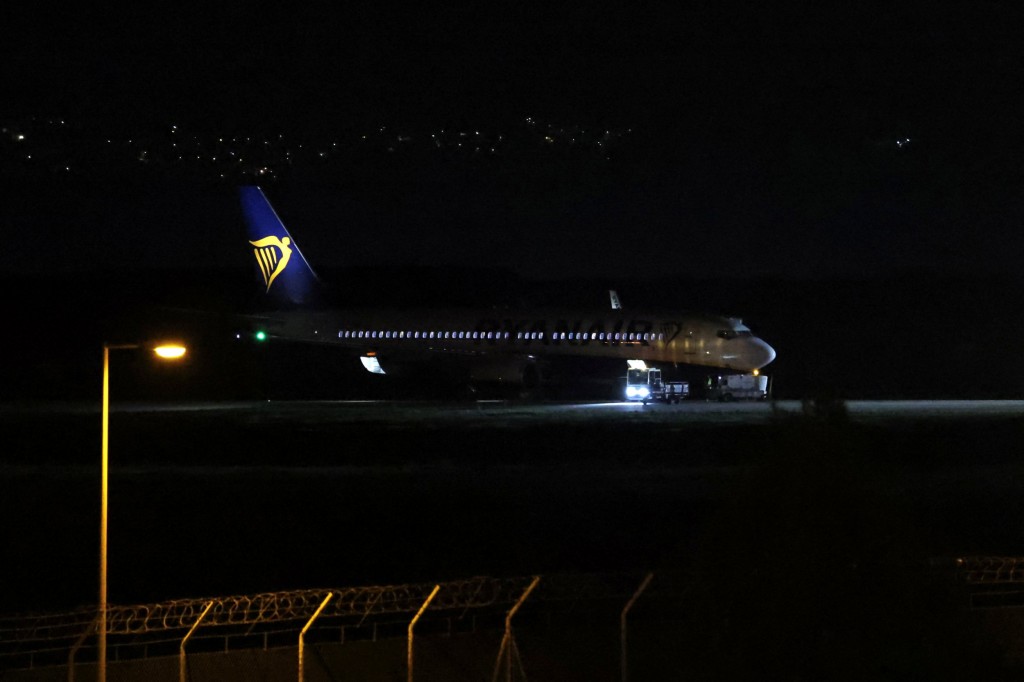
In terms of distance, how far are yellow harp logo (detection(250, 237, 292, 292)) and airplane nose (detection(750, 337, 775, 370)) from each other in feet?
A: 96.8

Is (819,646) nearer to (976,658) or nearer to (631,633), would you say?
(976,658)

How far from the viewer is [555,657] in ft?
43.7

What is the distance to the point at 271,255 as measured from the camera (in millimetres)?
69250

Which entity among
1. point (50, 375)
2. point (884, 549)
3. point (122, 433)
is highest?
point (50, 375)

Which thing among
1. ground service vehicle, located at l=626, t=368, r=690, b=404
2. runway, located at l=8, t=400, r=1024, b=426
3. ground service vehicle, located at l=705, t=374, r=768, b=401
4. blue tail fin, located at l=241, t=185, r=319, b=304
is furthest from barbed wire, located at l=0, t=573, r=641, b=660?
blue tail fin, located at l=241, t=185, r=319, b=304

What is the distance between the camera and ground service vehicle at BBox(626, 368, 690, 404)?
2109 inches

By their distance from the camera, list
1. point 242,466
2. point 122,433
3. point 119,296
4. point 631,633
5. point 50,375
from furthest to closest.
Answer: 1. point 119,296
2. point 50,375
3. point 122,433
4. point 242,466
5. point 631,633

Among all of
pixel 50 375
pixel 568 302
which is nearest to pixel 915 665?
pixel 50 375

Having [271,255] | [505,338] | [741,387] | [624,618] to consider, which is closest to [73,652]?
[624,618]

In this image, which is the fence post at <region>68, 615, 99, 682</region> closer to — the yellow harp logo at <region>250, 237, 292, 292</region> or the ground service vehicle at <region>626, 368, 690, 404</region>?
the ground service vehicle at <region>626, 368, 690, 404</region>

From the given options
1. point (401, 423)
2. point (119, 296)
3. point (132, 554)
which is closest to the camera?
point (132, 554)

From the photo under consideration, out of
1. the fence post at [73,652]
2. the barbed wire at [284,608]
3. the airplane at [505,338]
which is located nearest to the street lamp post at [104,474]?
the fence post at [73,652]

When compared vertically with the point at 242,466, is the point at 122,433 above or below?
above

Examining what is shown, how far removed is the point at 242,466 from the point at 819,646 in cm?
2471
